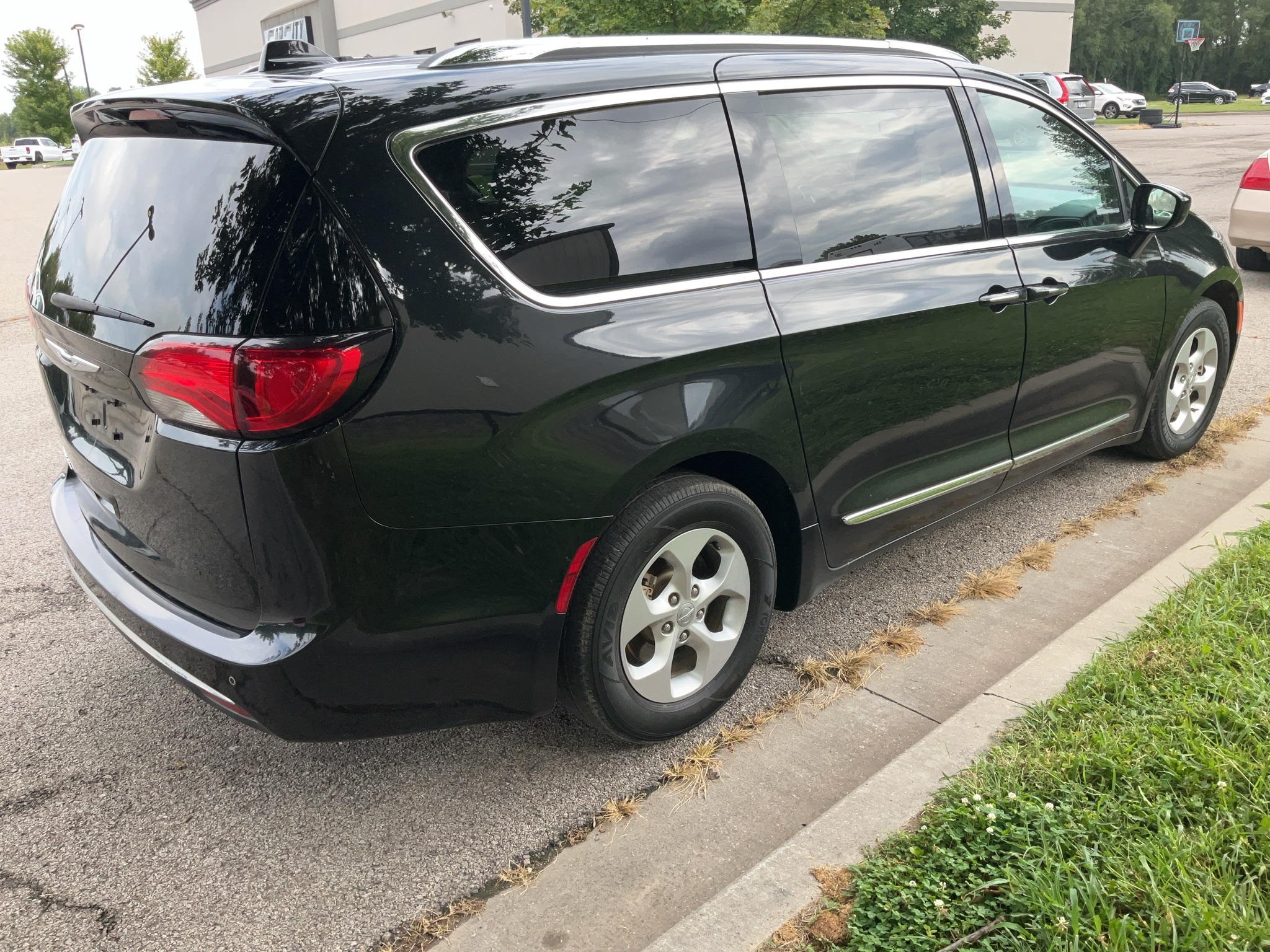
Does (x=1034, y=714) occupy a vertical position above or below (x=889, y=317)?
below

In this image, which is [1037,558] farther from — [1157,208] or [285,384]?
[285,384]

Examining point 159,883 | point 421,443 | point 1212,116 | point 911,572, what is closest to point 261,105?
point 421,443

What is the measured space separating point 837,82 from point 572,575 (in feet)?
5.79

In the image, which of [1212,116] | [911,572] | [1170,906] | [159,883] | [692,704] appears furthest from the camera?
[1212,116]

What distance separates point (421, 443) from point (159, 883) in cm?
123

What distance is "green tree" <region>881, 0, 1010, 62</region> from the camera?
34.0 m

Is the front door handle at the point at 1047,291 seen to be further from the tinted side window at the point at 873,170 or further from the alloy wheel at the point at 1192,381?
the alloy wheel at the point at 1192,381

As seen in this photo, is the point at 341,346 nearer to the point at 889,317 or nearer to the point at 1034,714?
the point at 889,317

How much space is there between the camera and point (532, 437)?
88.9 inches

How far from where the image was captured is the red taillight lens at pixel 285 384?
6.63ft

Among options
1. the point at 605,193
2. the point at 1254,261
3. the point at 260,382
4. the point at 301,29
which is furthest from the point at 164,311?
the point at 301,29

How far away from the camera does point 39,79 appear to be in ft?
206

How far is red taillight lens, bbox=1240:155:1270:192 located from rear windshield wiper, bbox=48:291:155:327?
9034 millimetres

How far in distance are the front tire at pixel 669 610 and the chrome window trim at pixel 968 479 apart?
0.42m
